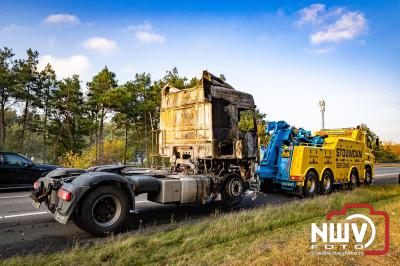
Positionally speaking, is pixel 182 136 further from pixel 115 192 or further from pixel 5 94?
pixel 5 94

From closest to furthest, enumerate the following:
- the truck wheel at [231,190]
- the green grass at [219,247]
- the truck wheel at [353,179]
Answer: the green grass at [219,247] → the truck wheel at [231,190] → the truck wheel at [353,179]

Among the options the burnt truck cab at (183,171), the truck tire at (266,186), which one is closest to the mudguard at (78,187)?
the burnt truck cab at (183,171)

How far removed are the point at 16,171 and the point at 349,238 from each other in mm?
11264

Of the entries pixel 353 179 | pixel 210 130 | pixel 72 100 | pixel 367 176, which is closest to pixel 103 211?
pixel 210 130

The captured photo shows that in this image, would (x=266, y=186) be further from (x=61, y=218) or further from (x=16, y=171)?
(x=16, y=171)

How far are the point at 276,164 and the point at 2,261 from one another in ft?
30.0

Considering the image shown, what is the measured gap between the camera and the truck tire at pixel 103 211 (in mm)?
5824

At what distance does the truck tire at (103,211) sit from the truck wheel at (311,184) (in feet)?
23.4

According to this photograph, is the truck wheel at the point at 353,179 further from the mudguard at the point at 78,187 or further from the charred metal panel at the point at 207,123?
the mudguard at the point at 78,187

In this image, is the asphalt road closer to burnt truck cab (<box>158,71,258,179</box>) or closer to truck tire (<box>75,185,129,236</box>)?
truck tire (<box>75,185,129,236</box>)

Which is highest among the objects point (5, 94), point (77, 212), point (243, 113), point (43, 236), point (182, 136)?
point (5, 94)

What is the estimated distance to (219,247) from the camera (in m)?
5.06

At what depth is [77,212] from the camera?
586 cm

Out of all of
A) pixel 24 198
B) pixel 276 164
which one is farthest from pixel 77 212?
pixel 276 164
